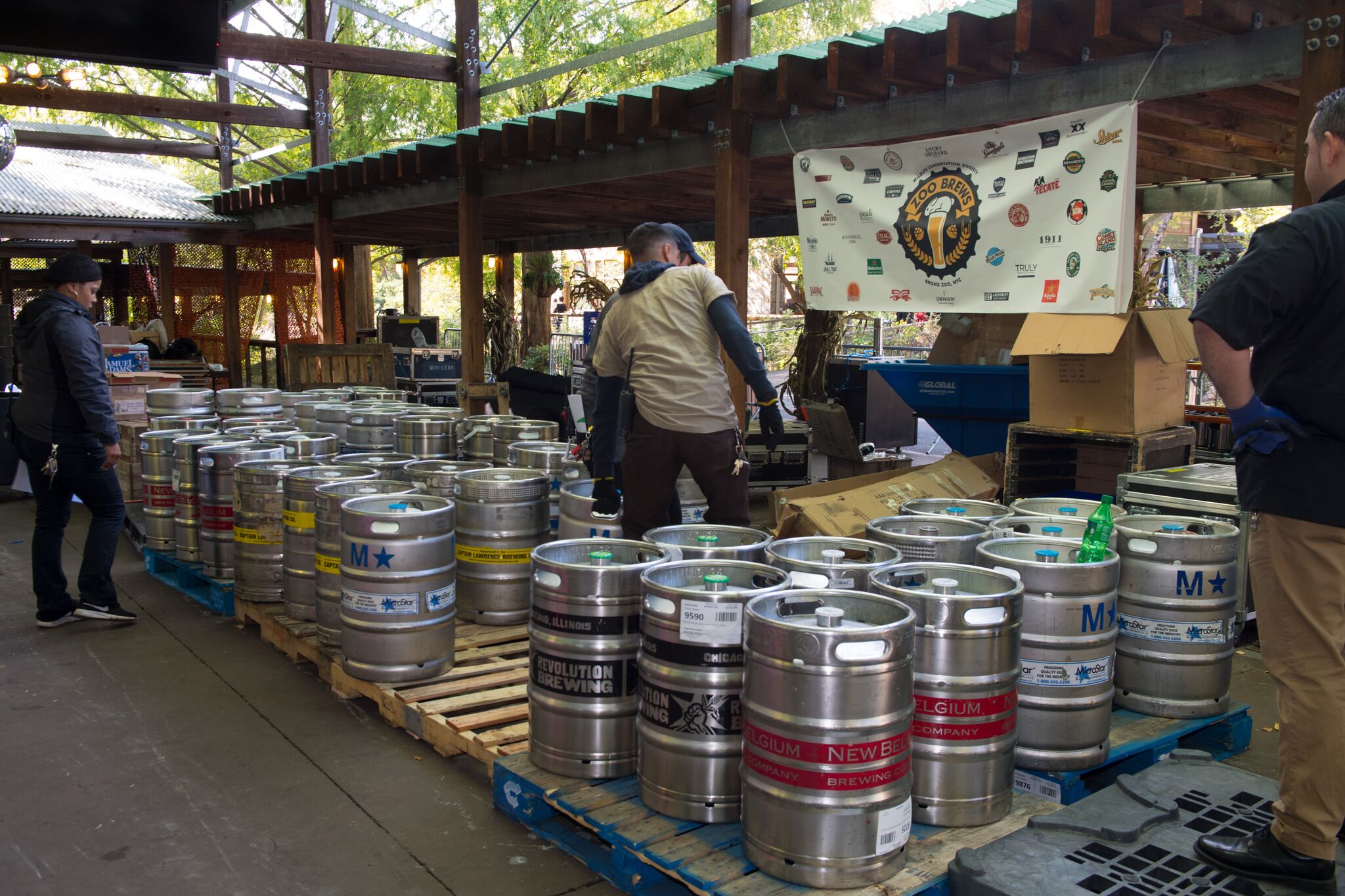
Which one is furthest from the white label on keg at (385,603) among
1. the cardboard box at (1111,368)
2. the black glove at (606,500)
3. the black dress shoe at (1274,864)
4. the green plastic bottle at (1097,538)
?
the cardboard box at (1111,368)

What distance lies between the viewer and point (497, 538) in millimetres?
5328

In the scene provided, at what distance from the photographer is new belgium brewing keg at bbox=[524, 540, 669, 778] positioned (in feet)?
11.7

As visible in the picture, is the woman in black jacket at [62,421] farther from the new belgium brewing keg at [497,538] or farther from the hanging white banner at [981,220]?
the hanging white banner at [981,220]

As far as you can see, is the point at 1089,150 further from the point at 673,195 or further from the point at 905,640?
the point at 673,195

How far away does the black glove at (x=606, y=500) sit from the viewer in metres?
5.05

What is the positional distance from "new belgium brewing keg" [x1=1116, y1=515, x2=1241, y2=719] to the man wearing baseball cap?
1.69 m

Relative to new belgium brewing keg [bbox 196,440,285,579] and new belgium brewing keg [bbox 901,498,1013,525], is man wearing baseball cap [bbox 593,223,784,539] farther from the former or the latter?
new belgium brewing keg [bbox 196,440,285,579]

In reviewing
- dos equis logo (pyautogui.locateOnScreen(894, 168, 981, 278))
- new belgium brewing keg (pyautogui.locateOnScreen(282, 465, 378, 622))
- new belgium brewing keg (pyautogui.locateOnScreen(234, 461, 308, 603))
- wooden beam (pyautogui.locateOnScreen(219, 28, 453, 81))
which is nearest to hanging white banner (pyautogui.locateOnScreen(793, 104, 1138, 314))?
dos equis logo (pyautogui.locateOnScreen(894, 168, 981, 278))

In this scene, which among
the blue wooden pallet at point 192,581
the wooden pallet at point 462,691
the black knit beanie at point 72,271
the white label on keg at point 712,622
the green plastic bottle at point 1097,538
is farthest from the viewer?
the blue wooden pallet at point 192,581

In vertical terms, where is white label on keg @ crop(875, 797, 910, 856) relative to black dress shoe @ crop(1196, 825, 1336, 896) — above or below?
above

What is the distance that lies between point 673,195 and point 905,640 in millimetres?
9084

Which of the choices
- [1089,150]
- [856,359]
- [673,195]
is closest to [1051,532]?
[1089,150]

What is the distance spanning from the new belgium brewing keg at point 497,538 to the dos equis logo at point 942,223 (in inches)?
114

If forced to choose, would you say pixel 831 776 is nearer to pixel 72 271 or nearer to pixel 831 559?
pixel 831 559
